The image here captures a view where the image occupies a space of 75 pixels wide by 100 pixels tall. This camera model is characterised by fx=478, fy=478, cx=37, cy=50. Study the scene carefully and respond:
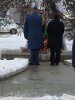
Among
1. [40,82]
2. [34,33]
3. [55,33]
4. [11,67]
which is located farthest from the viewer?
[55,33]

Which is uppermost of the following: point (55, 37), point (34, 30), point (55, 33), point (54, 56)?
point (34, 30)

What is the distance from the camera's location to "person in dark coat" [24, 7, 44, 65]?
15086 mm

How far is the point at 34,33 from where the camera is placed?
15125mm

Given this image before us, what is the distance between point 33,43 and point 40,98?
6086 mm

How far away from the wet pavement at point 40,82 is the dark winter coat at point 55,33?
0.90m

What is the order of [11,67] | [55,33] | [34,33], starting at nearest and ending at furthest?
[11,67]
[34,33]
[55,33]

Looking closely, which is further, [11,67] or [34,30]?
[34,30]

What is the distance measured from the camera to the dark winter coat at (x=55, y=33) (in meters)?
15.4

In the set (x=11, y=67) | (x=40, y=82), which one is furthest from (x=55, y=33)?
(x=40, y=82)

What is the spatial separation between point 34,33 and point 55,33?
29.5 inches

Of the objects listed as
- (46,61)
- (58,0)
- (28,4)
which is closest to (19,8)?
(28,4)

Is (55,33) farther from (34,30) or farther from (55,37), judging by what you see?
(34,30)

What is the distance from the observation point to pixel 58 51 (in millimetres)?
15500

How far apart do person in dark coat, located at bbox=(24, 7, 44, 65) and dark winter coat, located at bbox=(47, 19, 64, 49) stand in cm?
36
